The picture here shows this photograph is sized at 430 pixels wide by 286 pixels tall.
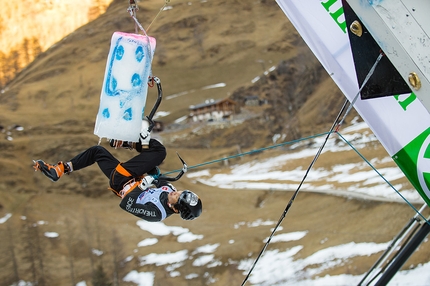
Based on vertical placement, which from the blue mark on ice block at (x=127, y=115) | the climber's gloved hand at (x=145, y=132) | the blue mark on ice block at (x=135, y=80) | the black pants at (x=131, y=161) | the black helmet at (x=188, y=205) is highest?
the blue mark on ice block at (x=135, y=80)

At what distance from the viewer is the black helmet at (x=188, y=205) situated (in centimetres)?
582

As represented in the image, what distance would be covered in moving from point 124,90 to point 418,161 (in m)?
3.48

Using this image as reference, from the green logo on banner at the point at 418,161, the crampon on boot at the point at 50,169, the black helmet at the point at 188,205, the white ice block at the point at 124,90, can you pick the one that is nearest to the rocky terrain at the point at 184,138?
the black helmet at the point at 188,205

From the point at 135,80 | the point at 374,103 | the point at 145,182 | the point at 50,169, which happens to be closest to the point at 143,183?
the point at 145,182

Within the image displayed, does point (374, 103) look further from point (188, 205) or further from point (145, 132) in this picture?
point (145, 132)

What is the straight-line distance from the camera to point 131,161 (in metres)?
6.10

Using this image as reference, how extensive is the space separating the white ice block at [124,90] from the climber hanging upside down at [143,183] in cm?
17

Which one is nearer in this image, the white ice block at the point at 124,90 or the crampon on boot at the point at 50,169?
the white ice block at the point at 124,90

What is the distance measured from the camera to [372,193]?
24.3 m

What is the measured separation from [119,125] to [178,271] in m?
16.1

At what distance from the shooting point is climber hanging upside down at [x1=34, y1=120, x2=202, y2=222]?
590 centimetres

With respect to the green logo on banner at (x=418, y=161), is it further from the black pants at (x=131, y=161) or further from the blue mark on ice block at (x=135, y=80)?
the blue mark on ice block at (x=135, y=80)

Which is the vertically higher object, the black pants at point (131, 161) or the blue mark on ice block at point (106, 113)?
the blue mark on ice block at point (106, 113)

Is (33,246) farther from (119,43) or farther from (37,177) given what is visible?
(119,43)
